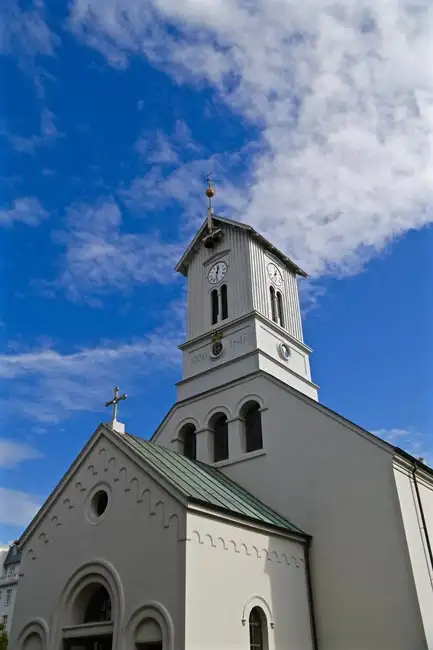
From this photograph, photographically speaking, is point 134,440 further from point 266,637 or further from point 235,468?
point 266,637

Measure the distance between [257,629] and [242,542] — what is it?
2.49 meters

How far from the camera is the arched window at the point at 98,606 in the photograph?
57.9ft

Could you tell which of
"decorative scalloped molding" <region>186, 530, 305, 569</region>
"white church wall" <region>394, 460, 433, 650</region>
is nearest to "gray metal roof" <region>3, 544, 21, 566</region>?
"decorative scalloped molding" <region>186, 530, 305, 569</region>

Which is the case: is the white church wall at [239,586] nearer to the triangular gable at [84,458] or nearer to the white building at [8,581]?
the triangular gable at [84,458]

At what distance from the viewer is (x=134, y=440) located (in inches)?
770

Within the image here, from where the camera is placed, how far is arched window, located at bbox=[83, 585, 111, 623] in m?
17.6

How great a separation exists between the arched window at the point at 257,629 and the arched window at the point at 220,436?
7.38 metres

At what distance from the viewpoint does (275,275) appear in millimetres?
29281

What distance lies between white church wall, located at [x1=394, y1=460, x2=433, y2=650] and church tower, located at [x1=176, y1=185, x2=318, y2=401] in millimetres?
7279

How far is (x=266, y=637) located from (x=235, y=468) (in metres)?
7.09

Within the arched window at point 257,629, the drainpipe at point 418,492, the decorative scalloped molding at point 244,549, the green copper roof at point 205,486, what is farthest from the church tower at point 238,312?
the arched window at point 257,629

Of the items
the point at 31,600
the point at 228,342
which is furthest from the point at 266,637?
the point at 228,342

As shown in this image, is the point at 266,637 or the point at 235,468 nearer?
the point at 266,637

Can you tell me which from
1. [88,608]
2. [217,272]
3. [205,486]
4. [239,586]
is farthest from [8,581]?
[239,586]
